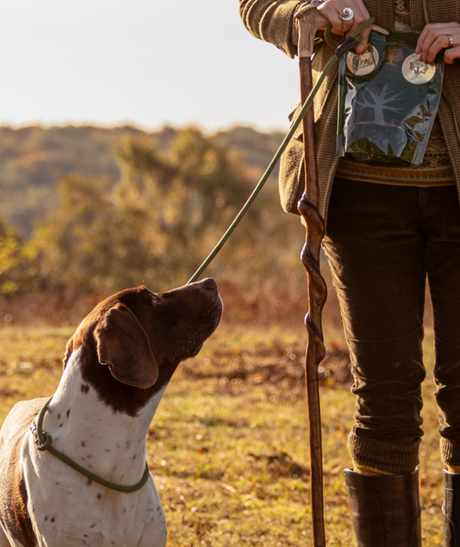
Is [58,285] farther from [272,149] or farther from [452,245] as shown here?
[272,149]

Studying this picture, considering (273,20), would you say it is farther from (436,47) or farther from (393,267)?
(393,267)

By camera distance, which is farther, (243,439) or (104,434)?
(243,439)

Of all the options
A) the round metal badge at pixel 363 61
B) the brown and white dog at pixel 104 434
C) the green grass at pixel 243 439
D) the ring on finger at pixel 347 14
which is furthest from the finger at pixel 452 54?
the green grass at pixel 243 439

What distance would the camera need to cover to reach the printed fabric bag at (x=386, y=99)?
2158 millimetres

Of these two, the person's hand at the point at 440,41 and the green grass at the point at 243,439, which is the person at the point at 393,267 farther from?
the green grass at the point at 243,439

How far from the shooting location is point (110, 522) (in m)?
2.30

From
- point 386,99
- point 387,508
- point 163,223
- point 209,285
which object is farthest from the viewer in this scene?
point 163,223

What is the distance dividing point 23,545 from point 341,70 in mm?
2006

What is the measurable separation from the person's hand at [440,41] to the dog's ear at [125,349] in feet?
4.16

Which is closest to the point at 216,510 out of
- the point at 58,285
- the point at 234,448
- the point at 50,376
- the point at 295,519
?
the point at 295,519

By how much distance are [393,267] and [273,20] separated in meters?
0.94

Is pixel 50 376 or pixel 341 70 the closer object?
pixel 341 70

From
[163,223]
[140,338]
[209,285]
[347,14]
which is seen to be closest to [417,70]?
[347,14]

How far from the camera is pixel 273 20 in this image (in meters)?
2.37
